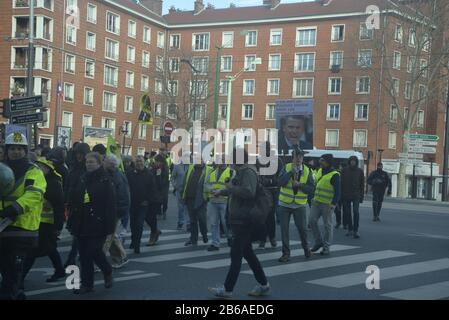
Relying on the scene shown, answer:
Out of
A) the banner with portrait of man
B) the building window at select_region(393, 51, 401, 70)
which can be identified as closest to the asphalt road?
the banner with portrait of man

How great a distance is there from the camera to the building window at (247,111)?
6506 centimetres

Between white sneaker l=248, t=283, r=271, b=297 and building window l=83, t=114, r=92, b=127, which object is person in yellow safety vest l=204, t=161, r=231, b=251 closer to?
white sneaker l=248, t=283, r=271, b=297

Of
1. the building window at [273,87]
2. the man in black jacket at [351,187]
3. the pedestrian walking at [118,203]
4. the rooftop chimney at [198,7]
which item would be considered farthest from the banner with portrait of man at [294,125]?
the rooftop chimney at [198,7]

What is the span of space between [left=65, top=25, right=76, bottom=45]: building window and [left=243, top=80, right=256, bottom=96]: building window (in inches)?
741

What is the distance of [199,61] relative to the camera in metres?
53.6

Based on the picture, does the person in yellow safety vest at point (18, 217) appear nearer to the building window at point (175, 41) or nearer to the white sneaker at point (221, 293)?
the white sneaker at point (221, 293)

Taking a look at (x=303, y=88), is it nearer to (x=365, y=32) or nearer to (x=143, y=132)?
(x=365, y=32)

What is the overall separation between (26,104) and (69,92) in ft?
141

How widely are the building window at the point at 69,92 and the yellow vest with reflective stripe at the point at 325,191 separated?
46.9 metres

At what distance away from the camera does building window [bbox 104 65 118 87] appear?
60.5 meters

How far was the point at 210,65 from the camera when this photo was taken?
56812mm
